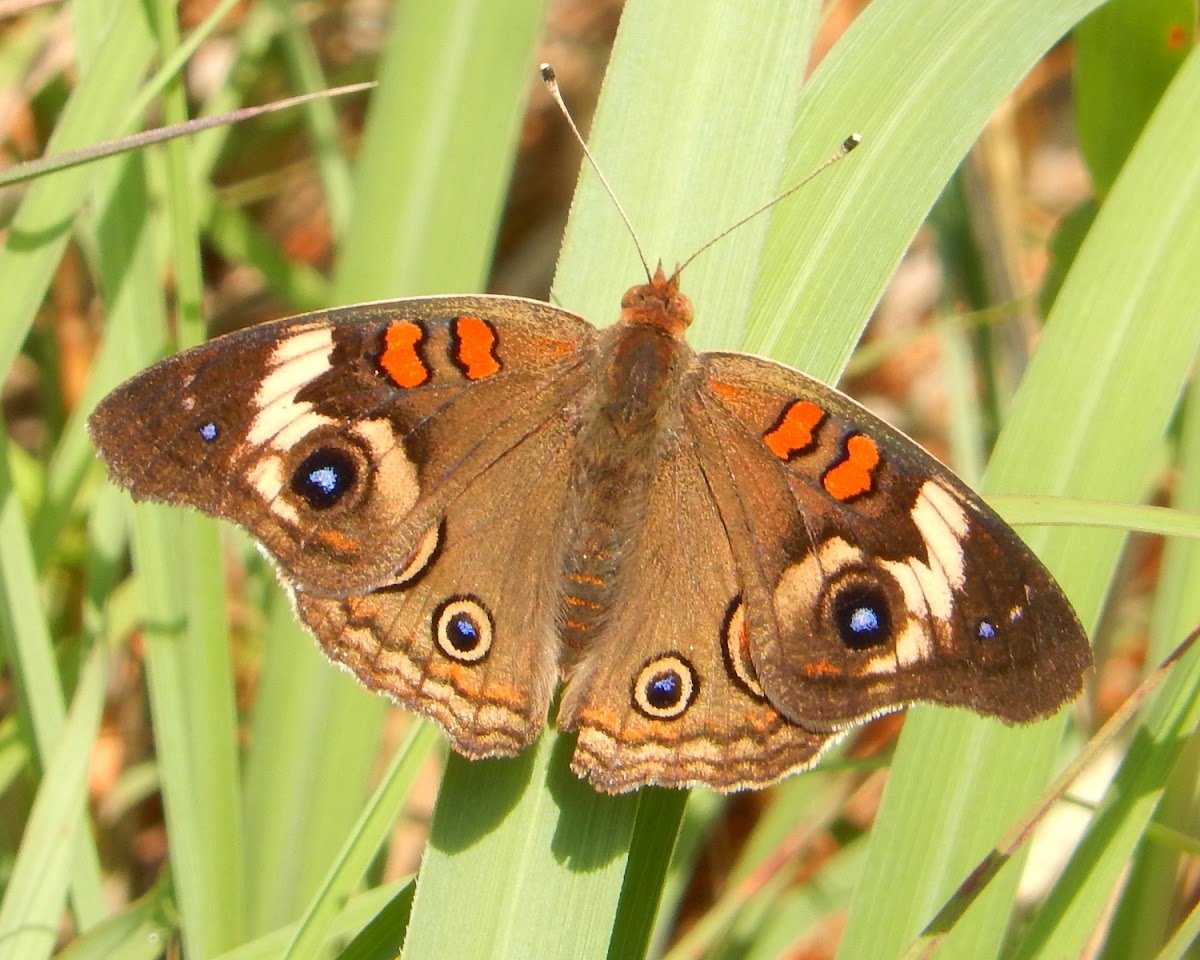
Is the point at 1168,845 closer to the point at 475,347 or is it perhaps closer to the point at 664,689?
the point at 664,689

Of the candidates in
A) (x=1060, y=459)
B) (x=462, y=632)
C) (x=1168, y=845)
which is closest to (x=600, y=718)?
(x=462, y=632)

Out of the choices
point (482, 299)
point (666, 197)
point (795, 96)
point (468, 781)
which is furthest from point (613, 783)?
point (795, 96)

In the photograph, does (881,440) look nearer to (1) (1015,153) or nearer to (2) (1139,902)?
(2) (1139,902)

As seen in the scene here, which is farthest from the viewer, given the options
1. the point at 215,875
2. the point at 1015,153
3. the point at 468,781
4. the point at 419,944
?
the point at 1015,153

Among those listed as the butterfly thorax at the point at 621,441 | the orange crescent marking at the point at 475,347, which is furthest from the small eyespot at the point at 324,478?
the butterfly thorax at the point at 621,441

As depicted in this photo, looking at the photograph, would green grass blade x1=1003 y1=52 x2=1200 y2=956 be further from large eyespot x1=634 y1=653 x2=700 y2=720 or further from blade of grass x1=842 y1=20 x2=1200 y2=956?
large eyespot x1=634 y1=653 x2=700 y2=720
